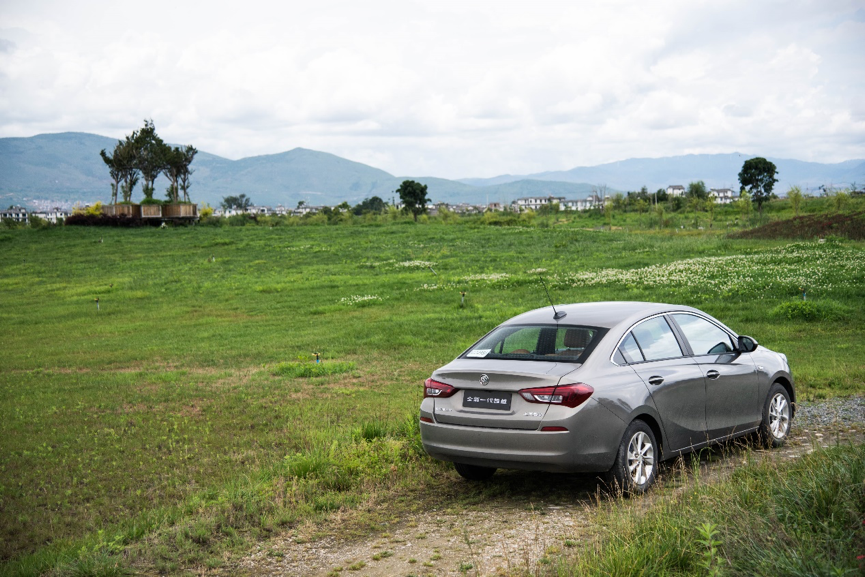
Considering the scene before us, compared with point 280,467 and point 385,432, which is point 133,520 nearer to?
point 280,467

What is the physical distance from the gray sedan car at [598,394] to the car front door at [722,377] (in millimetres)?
16

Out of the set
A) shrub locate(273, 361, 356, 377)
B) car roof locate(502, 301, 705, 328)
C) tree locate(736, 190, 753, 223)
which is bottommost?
shrub locate(273, 361, 356, 377)

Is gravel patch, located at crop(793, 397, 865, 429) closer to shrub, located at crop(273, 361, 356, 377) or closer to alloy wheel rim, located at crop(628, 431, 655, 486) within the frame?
alloy wheel rim, located at crop(628, 431, 655, 486)

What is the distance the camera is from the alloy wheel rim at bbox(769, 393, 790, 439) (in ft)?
28.9

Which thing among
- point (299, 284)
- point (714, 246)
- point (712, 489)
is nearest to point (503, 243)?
point (714, 246)

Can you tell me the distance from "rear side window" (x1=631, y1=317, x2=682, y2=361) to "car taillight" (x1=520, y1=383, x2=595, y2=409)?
1221mm

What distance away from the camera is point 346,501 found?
732cm

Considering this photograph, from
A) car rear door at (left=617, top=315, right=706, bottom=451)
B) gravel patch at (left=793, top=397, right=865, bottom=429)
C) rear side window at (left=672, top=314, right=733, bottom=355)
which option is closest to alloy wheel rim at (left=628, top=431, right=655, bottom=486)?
car rear door at (left=617, top=315, right=706, bottom=451)

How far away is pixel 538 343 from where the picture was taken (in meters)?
7.68

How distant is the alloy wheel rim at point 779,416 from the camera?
881 centimetres

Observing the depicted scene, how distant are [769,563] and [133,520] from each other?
5.80m

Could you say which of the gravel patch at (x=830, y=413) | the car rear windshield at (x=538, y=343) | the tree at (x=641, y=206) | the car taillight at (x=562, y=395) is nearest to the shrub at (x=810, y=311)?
the gravel patch at (x=830, y=413)

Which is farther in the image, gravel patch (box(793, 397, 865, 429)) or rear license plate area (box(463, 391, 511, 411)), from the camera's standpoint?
gravel patch (box(793, 397, 865, 429))

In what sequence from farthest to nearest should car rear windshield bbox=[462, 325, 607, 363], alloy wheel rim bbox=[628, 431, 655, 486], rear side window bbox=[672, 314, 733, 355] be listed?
1. rear side window bbox=[672, 314, 733, 355]
2. car rear windshield bbox=[462, 325, 607, 363]
3. alloy wheel rim bbox=[628, 431, 655, 486]
